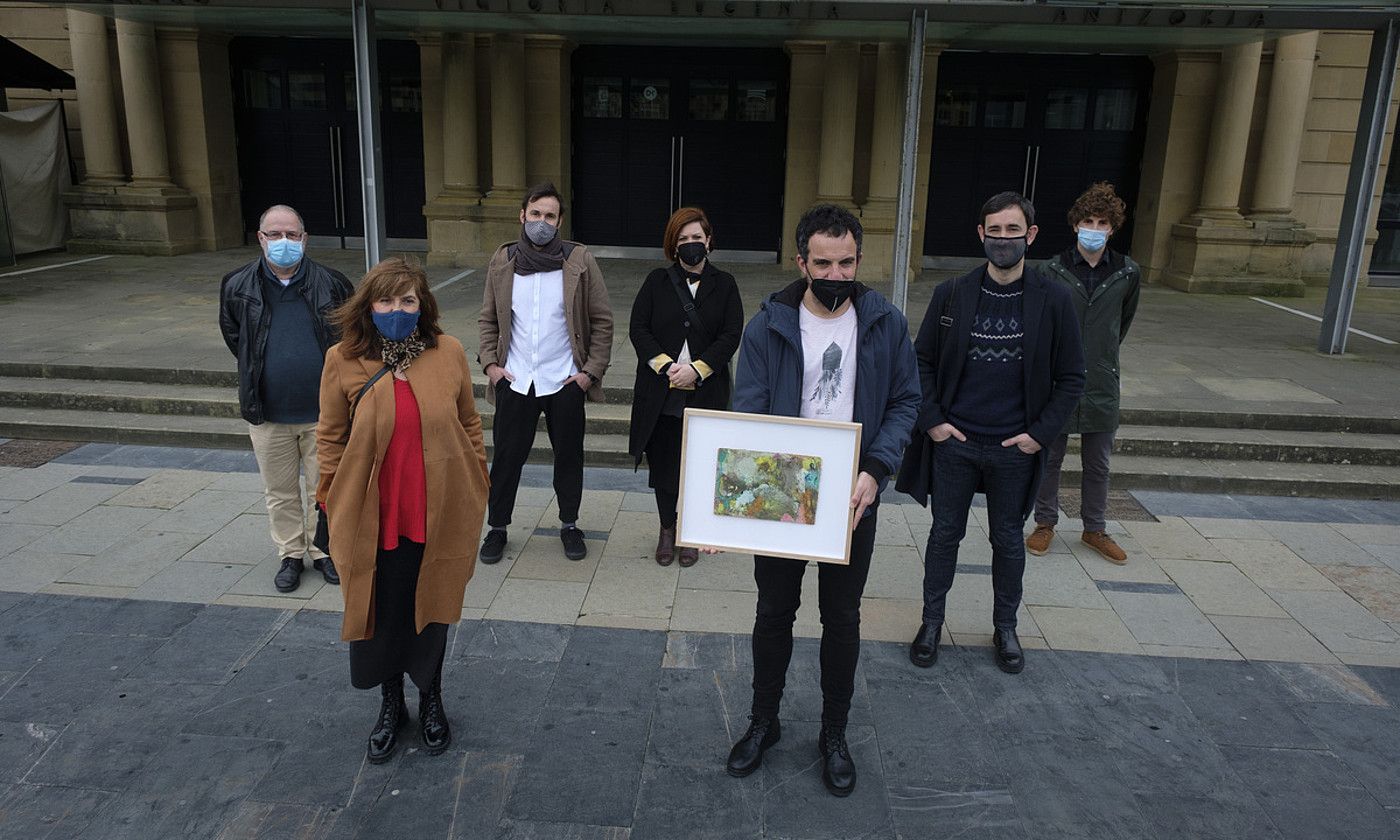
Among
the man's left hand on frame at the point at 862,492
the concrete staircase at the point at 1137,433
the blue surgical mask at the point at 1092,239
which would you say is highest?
the blue surgical mask at the point at 1092,239

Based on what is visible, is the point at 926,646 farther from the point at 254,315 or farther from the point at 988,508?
the point at 254,315

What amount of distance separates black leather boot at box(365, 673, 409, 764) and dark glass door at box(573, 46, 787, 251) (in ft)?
36.9

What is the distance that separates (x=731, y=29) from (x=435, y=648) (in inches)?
377

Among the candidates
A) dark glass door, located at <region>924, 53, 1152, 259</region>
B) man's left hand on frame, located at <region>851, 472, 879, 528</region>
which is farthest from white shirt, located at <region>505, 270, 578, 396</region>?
dark glass door, located at <region>924, 53, 1152, 259</region>

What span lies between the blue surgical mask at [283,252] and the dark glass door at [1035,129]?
1106cm

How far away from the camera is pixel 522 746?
380 cm

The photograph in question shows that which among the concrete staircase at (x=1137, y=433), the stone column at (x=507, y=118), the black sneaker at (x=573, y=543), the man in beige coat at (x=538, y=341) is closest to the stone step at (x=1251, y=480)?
the concrete staircase at (x=1137, y=433)

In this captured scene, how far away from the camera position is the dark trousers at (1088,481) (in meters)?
5.64

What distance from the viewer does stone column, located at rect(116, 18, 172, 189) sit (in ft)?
43.7

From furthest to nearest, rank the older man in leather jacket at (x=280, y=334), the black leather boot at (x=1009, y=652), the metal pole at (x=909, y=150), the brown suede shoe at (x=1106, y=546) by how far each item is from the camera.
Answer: the metal pole at (x=909, y=150) → the brown suede shoe at (x=1106, y=546) → the older man in leather jacket at (x=280, y=334) → the black leather boot at (x=1009, y=652)

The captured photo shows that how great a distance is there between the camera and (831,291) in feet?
10.9

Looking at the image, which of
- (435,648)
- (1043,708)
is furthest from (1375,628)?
(435,648)

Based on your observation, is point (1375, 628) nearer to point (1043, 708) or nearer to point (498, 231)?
point (1043, 708)

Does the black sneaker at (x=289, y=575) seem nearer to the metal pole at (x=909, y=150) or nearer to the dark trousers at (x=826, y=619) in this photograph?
the dark trousers at (x=826, y=619)
